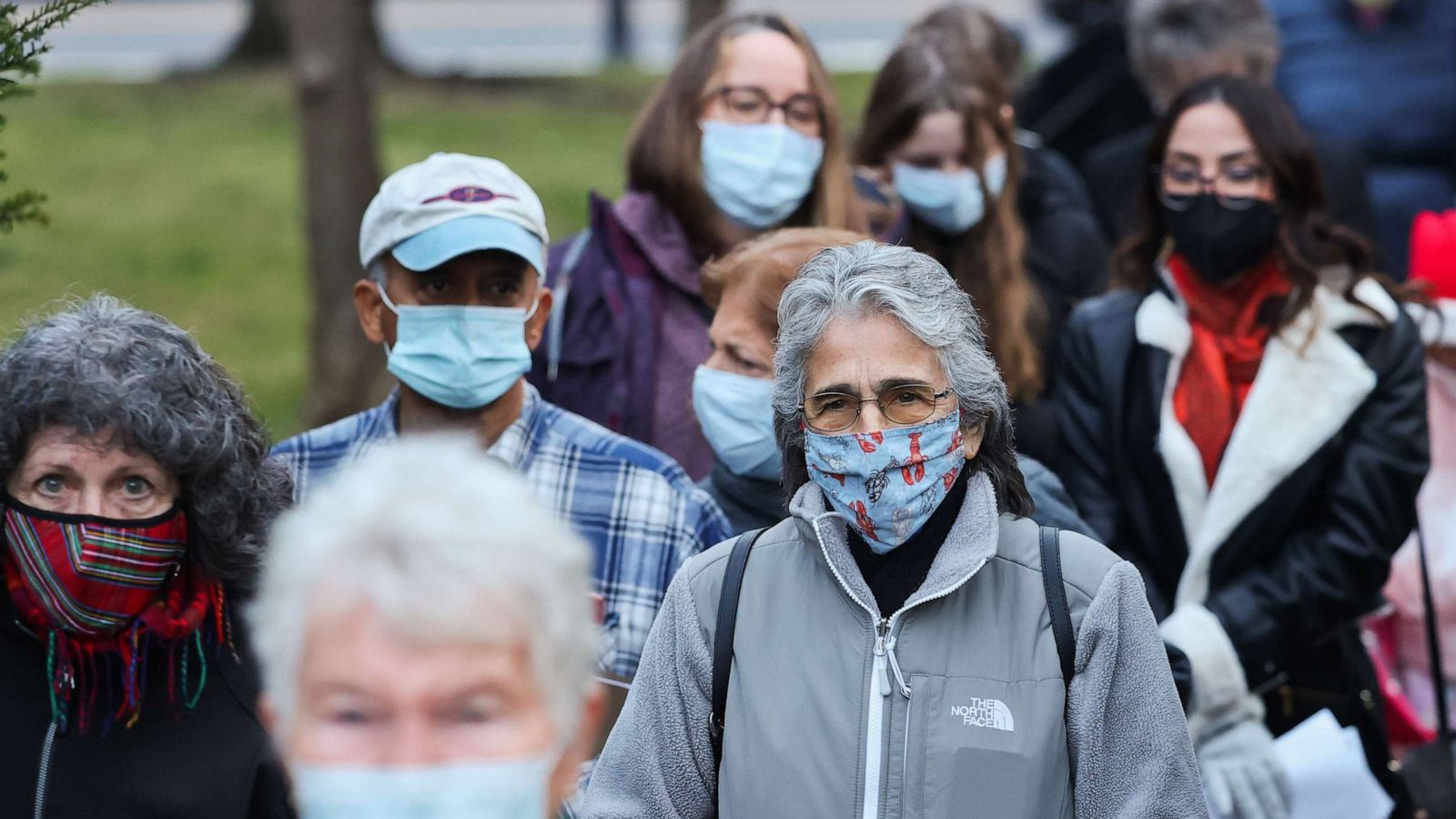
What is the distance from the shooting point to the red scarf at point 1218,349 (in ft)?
16.2

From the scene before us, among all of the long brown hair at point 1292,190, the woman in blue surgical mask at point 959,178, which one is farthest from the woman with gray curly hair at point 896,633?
the woman in blue surgical mask at point 959,178

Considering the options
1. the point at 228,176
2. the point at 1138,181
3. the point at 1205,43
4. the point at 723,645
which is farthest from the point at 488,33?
the point at 723,645

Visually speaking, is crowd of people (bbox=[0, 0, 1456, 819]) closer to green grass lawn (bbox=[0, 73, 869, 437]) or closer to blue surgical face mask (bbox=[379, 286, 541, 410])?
blue surgical face mask (bbox=[379, 286, 541, 410])

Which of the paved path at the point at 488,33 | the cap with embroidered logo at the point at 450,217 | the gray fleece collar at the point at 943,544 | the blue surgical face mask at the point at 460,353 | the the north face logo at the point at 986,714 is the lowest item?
the the north face logo at the point at 986,714

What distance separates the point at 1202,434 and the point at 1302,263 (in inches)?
20.1

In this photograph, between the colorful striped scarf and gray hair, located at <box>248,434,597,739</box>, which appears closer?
gray hair, located at <box>248,434,597,739</box>

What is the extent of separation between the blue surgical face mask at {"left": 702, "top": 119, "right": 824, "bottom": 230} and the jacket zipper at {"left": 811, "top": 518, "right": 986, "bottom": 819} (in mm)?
2078

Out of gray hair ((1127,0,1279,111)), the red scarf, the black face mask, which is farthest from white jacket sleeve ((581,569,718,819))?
gray hair ((1127,0,1279,111))

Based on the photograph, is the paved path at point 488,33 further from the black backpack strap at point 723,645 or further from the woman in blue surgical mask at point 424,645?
the woman in blue surgical mask at point 424,645

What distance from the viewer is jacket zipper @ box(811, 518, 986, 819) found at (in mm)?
3172

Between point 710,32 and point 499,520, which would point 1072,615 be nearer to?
point 499,520

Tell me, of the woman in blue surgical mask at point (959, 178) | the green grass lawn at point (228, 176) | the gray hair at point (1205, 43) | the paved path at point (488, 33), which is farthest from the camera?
the paved path at point (488, 33)

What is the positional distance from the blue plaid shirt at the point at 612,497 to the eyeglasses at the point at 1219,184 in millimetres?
1608

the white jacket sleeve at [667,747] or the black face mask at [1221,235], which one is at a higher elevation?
the black face mask at [1221,235]
